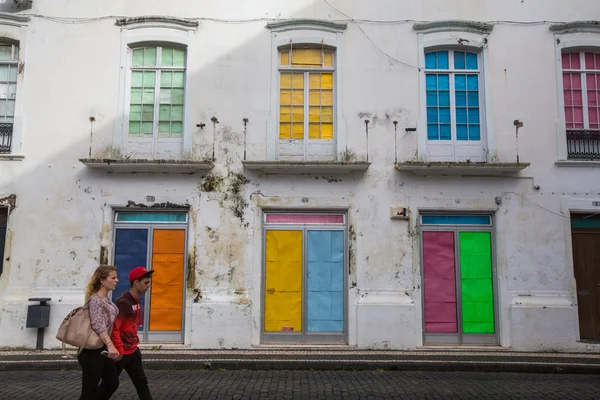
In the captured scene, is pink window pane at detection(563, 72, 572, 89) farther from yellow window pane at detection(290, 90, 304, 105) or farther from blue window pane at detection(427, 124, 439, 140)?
yellow window pane at detection(290, 90, 304, 105)

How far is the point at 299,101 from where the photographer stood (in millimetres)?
11453

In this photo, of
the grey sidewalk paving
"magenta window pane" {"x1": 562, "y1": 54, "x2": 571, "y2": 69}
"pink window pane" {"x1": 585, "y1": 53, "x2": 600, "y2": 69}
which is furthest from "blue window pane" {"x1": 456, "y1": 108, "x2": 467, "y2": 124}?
the grey sidewalk paving

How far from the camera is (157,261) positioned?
10.9m

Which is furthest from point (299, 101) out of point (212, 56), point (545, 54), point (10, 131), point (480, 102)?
point (10, 131)

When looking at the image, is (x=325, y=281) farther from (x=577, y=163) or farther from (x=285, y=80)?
(x=577, y=163)

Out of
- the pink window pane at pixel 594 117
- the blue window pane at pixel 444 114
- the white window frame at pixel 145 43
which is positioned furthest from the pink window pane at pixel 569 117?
the white window frame at pixel 145 43

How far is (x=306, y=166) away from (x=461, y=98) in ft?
12.6

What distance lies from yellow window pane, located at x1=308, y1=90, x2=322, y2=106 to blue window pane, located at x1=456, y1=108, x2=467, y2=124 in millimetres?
3049

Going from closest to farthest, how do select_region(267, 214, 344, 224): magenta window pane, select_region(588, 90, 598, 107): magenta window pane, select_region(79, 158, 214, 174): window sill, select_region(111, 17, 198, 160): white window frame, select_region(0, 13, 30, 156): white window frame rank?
select_region(79, 158, 214, 174): window sill → select_region(267, 214, 344, 224): magenta window pane → select_region(111, 17, 198, 160): white window frame → select_region(0, 13, 30, 156): white window frame → select_region(588, 90, 598, 107): magenta window pane

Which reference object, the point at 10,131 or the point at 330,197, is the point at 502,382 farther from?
the point at 10,131

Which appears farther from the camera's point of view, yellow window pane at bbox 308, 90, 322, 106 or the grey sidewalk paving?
yellow window pane at bbox 308, 90, 322, 106

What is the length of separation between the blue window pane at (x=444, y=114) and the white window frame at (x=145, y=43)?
539 cm

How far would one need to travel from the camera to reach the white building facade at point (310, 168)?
35.2 ft

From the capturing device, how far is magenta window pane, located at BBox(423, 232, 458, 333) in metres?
10.9
